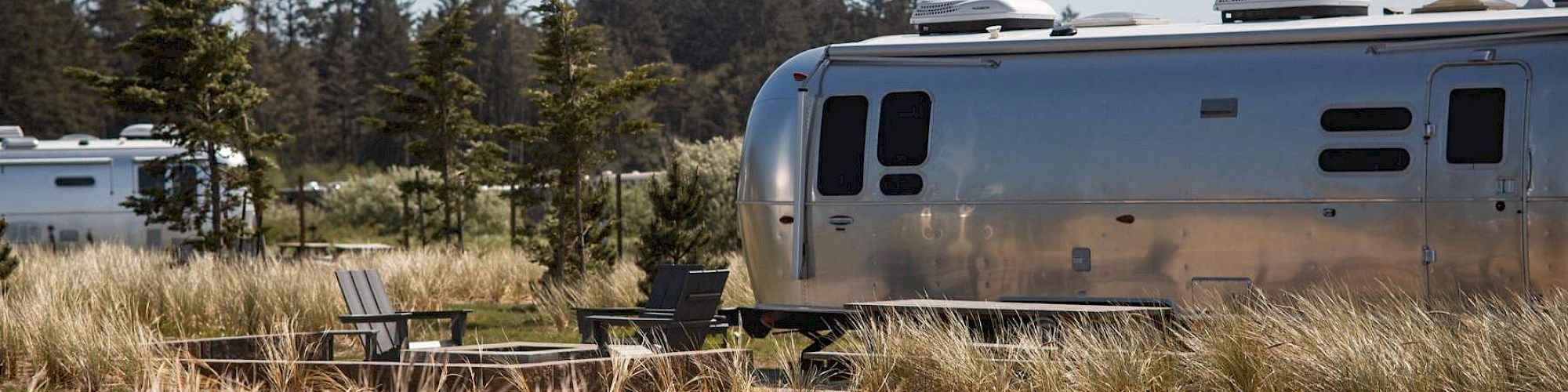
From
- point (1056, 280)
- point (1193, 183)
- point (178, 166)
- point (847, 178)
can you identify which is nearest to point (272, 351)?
point (847, 178)

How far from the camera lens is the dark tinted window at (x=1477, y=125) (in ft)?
27.7

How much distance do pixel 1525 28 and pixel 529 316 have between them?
8504 millimetres

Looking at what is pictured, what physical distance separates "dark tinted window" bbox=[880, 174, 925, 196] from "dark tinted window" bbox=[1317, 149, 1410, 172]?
2.12 metres

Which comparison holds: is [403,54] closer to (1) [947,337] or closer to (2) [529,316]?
(2) [529,316]

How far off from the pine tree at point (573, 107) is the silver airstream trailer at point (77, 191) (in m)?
8.27

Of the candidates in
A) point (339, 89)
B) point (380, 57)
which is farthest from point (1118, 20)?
point (339, 89)

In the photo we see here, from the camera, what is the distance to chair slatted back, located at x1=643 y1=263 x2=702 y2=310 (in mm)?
9445

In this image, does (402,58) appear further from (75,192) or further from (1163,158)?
(1163,158)

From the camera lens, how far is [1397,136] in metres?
8.59

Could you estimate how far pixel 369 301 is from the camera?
30.9 ft

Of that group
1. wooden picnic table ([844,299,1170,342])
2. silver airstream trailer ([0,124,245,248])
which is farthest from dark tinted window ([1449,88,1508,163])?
silver airstream trailer ([0,124,245,248])

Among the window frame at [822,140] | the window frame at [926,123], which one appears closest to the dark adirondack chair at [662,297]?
the window frame at [822,140]

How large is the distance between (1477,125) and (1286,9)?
1352mm

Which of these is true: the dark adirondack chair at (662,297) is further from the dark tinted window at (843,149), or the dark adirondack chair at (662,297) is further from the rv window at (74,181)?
the rv window at (74,181)
